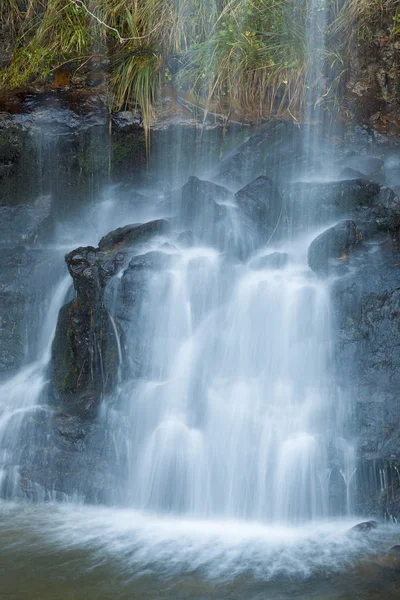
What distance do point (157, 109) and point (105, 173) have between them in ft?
3.56

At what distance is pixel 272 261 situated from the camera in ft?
21.0

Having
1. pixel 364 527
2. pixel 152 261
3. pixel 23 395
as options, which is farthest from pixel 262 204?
pixel 364 527

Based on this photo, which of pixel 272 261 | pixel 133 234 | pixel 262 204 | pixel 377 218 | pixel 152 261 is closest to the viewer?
pixel 152 261

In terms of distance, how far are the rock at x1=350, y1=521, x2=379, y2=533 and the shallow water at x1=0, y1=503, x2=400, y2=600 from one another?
1.9 inches

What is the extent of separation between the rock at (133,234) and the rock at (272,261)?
1013 millimetres

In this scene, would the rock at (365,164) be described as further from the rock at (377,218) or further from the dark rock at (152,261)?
the dark rock at (152,261)

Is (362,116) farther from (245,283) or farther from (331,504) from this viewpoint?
(331,504)

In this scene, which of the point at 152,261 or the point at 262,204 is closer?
the point at 152,261

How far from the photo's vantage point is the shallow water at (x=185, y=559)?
3771 millimetres

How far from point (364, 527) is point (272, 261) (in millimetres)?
2727

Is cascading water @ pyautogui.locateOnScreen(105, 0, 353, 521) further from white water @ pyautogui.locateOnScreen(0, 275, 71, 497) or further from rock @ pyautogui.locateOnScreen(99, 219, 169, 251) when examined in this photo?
white water @ pyautogui.locateOnScreen(0, 275, 71, 497)

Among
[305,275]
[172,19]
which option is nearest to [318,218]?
[305,275]

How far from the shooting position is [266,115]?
8750mm

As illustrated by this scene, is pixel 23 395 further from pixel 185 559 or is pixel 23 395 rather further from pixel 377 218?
pixel 377 218
